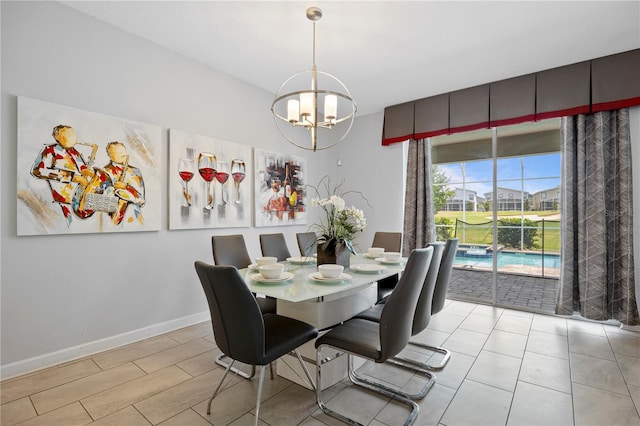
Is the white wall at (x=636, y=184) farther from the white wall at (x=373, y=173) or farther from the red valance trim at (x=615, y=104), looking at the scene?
the white wall at (x=373, y=173)

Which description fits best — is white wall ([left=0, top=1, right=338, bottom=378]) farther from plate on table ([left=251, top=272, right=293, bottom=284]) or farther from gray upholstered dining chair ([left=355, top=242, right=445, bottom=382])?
gray upholstered dining chair ([left=355, top=242, right=445, bottom=382])

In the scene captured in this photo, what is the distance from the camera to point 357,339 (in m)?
1.74

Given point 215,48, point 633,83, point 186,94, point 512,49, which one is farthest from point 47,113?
point 633,83

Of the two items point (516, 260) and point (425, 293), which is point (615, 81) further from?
point (425, 293)

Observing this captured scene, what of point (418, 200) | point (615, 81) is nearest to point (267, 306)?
point (418, 200)

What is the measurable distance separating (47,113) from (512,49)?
4104 millimetres

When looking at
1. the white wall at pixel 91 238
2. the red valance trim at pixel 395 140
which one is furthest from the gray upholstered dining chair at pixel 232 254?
the red valance trim at pixel 395 140

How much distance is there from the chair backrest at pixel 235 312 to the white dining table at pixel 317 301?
0.22 m

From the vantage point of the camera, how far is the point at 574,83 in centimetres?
326

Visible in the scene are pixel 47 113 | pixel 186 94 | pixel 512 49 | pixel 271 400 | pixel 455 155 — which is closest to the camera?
pixel 271 400

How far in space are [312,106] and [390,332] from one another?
1632mm

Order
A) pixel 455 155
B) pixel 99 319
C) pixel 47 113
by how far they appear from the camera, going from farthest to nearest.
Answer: pixel 455 155
pixel 99 319
pixel 47 113

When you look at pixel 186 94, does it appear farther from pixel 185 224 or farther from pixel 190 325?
pixel 190 325

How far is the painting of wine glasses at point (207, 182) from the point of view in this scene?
3.09 metres
